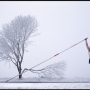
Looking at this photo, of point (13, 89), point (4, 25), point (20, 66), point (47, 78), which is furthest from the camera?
point (4, 25)

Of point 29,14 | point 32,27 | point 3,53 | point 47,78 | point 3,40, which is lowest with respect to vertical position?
point 47,78

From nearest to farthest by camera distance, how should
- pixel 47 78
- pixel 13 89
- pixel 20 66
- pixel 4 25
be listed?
pixel 13 89
pixel 47 78
pixel 20 66
pixel 4 25

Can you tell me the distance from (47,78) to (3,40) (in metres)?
7.47

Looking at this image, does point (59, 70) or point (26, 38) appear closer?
point (59, 70)

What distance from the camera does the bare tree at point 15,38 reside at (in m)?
19.3

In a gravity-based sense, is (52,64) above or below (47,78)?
above

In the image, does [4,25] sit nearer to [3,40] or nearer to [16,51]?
[3,40]

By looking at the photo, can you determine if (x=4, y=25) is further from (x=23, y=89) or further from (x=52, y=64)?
(x=23, y=89)

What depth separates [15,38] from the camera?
64.0 ft

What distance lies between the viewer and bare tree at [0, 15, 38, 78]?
19344mm

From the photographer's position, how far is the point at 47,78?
17.7 meters

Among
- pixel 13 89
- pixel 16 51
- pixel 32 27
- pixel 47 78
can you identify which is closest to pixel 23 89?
pixel 13 89

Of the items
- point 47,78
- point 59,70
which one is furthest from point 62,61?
point 47,78

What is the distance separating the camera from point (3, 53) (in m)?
19.5
